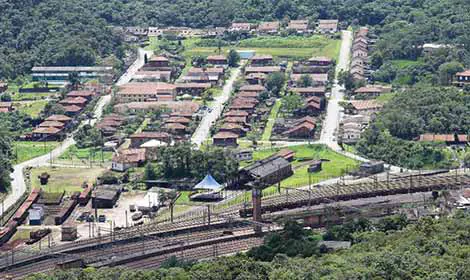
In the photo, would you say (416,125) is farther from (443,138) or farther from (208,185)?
(208,185)

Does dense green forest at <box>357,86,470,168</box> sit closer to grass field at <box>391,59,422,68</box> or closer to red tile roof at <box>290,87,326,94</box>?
red tile roof at <box>290,87,326,94</box>

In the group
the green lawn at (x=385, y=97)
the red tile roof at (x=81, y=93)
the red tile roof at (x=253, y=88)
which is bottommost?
the green lawn at (x=385, y=97)

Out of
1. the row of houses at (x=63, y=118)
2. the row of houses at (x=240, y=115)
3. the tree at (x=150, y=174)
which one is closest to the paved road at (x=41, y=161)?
the row of houses at (x=63, y=118)

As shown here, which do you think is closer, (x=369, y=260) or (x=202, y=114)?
(x=369, y=260)

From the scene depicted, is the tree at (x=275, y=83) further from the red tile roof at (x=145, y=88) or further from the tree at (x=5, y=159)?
the tree at (x=5, y=159)

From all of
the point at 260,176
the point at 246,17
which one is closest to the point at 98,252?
the point at 260,176

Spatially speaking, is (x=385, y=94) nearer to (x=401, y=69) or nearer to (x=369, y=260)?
(x=401, y=69)
